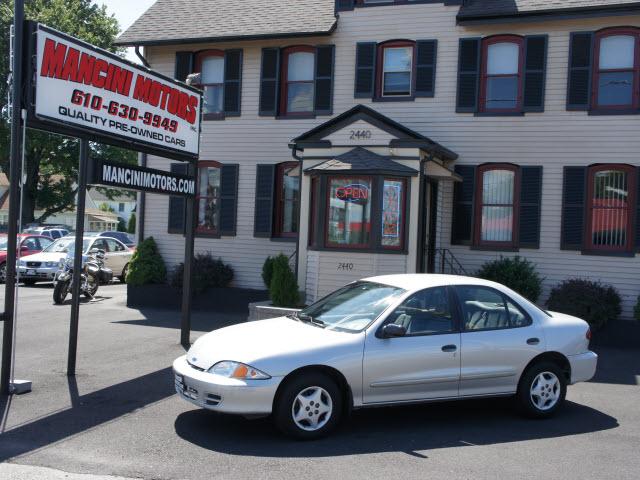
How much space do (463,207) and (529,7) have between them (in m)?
4.36

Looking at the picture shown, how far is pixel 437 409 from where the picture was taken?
7.98 metres

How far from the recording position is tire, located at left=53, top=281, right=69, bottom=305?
54.6ft

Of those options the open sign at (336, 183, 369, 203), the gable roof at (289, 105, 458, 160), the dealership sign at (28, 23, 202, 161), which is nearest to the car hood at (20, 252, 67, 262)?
the gable roof at (289, 105, 458, 160)

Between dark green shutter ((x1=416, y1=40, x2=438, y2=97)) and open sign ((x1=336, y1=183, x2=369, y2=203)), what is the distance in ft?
11.2

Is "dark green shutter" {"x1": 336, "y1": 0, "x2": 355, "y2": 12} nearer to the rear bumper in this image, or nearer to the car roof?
the car roof

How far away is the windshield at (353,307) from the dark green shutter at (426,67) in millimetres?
8687

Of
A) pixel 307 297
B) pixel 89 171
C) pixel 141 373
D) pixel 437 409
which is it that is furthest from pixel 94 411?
pixel 307 297

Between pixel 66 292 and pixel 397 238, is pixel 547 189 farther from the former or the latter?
pixel 66 292

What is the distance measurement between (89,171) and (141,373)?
2.71 meters

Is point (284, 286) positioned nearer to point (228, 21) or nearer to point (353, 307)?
point (353, 307)

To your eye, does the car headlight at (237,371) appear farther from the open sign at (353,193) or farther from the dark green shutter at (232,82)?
the dark green shutter at (232,82)

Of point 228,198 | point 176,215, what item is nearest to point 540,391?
point 228,198

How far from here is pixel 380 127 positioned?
14086 mm

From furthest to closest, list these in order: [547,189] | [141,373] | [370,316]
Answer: [547,189], [141,373], [370,316]
